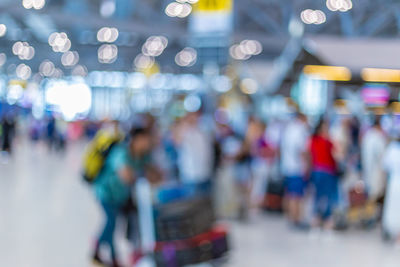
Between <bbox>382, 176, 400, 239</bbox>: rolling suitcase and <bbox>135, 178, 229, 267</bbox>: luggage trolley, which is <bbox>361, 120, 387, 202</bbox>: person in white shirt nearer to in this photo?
<bbox>382, 176, 400, 239</bbox>: rolling suitcase

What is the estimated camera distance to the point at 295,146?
30.6 ft

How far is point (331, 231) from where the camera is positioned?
363 inches

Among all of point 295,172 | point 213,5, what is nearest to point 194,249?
point 295,172

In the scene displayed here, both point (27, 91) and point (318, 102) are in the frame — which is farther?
point (27, 91)

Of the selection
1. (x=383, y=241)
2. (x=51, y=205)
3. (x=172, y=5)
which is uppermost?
(x=172, y=5)

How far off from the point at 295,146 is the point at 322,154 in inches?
27.1

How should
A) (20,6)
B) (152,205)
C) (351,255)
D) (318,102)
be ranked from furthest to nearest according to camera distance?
1. (20,6)
2. (318,102)
3. (351,255)
4. (152,205)

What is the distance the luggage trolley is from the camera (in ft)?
19.1

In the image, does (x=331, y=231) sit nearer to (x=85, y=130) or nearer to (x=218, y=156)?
(x=218, y=156)

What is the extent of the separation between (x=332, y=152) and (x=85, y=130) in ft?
126

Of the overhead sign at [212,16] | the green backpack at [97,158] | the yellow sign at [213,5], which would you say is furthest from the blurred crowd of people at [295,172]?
the yellow sign at [213,5]

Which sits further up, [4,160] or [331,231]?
[4,160]

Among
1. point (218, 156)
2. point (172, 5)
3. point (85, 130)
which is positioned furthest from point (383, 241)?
point (85, 130)

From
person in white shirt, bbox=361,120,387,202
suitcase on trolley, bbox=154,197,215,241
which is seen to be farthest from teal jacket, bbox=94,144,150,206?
person in white shirt, bbox=361,120,387,202
